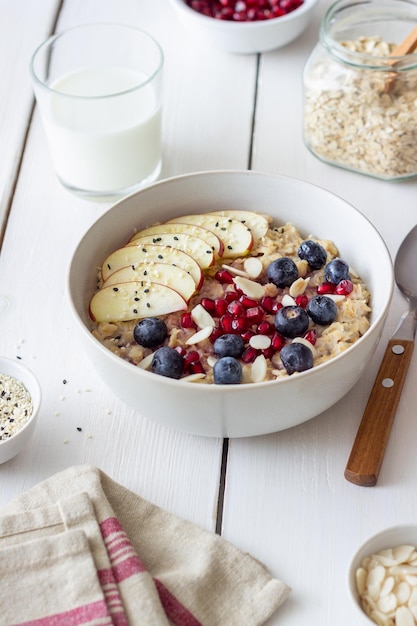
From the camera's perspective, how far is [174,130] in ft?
7.88

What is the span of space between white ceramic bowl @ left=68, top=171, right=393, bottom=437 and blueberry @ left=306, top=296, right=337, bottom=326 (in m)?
0.09

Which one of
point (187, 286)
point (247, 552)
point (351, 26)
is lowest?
point (247, 552)

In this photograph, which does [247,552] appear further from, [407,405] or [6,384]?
[6,384]

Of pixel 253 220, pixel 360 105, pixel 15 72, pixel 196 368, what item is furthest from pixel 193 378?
pixel 15 72

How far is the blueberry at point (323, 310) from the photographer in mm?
1668

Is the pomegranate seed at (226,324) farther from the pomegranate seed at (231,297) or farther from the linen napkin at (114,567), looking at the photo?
the linen napkin at (114,567)

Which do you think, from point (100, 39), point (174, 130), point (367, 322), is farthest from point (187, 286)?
point (100, 39)

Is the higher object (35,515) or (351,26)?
(351,26)

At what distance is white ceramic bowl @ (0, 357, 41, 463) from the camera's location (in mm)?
1576

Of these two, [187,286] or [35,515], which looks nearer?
[35,515]

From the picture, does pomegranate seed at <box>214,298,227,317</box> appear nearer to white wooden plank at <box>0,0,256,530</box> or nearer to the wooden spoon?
white wooden plank at <box>0,0,256,530</box>

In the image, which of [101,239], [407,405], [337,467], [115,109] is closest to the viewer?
[337,467]

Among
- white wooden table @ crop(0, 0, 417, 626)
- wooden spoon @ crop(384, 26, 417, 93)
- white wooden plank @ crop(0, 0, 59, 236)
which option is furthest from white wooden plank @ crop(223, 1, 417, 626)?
white wooden plank @ crop(0, 0, 59, 236)

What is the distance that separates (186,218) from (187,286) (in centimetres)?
24
